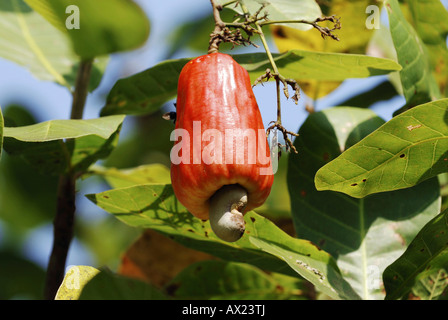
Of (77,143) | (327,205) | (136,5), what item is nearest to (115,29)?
(136,5)

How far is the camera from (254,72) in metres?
1.22

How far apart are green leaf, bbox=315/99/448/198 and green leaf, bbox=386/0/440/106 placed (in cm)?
22

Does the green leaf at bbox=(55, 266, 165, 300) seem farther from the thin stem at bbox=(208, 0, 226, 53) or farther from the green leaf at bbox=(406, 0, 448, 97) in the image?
the green leaf at bbox=(406, 0, 448, 97)

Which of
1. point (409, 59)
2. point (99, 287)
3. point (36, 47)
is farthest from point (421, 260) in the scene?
point (36, 47)

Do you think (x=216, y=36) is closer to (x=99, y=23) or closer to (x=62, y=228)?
(x=99, y=23)

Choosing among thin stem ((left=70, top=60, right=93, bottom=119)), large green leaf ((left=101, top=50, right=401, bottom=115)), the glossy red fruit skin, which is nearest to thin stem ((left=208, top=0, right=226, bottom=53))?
the glossy red fruit skin

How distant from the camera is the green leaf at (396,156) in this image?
1007 millimetres

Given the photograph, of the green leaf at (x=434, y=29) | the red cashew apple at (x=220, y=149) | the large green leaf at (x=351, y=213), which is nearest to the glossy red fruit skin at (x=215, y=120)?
the red cashew apple at (x=220, y=149)

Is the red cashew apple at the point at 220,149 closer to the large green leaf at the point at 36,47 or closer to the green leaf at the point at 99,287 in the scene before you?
the green leaf at the point at 99,287

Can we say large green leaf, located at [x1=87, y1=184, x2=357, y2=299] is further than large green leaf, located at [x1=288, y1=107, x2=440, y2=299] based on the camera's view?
No

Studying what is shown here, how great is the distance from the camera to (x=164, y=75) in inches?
51.9

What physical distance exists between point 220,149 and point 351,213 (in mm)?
562

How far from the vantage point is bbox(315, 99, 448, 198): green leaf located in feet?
3.30

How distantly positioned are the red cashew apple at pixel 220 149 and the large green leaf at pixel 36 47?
655 millimetres
